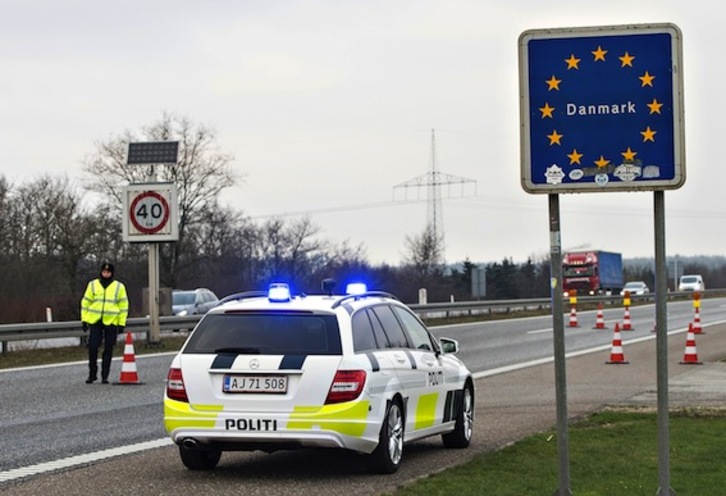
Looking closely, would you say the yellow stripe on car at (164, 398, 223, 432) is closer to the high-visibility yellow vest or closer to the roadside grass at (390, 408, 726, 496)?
the roadside grass at (390, 408, 726, 496)

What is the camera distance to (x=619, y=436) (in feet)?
42.1

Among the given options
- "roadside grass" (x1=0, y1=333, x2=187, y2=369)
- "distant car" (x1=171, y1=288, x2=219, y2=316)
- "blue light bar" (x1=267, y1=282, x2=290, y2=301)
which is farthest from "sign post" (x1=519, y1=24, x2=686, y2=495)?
"distant car" (x1=171, y1=288, x2=219, y2=316)

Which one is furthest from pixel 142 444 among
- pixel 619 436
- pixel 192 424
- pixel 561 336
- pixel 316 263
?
pixel 316 263

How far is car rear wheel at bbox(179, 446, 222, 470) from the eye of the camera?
1060cm

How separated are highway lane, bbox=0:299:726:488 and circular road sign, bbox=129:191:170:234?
3.90 m

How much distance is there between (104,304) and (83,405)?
11.7 ft

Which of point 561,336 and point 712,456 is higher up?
point 561,336

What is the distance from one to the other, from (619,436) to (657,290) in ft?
19.6

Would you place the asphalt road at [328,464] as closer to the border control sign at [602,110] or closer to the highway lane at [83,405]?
the highway lane at [83,405]

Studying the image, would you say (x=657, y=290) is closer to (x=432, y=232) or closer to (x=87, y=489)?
(x=87, y=489)

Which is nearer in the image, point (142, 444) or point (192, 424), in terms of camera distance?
point (192, 424)

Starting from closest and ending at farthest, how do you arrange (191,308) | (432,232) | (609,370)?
(609,370), (191,308), (432,232)

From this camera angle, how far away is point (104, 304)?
65.8 ft

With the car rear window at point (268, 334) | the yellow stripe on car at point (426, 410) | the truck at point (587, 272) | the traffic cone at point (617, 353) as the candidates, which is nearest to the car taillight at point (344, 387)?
the car rear window at point (268, 334)
